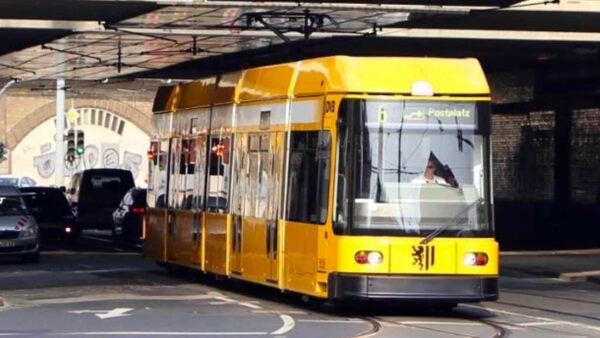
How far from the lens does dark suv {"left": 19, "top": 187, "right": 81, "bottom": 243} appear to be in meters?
38.9

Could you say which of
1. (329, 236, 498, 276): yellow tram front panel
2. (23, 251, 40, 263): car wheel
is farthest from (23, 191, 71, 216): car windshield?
(329, 236, 498, 276): yellow tram front panel

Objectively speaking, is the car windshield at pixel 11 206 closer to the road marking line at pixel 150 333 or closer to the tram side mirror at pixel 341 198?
the tram side mirror at pixel 341 198

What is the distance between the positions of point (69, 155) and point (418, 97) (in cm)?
3826

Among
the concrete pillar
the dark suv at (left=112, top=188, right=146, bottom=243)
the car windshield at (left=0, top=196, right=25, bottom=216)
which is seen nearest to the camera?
the car windshield at (left=0, top=196, right=25, bottom=216)

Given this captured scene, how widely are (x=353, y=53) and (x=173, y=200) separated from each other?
13.4 metres

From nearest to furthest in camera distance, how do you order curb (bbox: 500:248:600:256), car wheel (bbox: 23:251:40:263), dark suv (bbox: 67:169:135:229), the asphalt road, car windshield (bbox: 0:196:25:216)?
the asphalt road < car wheel (bbox: 23:251:40:263) < car windshield (bbox: 0:196:25:216) < curb (bbox: 500:248:600:256) < dark suv (bbox: 67:169:135:229)

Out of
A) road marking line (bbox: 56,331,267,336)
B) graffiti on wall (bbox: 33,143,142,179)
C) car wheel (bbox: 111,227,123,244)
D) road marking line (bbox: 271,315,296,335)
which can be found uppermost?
graffiti on wall (bbox: 33,143,142,179)

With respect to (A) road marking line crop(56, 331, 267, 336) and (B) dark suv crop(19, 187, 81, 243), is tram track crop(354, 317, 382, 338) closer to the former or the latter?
(A) road marking line crop(56, 331, 267, 336)

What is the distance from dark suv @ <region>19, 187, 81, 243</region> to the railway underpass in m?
0.88

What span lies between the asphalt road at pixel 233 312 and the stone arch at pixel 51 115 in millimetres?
45530

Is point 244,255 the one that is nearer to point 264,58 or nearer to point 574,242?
point 264,58

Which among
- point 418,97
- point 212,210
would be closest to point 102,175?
point 212,210

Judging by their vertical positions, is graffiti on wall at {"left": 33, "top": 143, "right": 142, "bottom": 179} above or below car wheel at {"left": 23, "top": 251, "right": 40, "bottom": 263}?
above

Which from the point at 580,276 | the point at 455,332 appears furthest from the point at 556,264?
the point at 455,332
